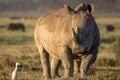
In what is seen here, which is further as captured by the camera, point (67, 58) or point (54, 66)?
point (54, 66)

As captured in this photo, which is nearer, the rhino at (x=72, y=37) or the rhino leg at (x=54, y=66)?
the rhino at (x=72, y=37)

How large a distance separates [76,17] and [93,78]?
1.46 metres

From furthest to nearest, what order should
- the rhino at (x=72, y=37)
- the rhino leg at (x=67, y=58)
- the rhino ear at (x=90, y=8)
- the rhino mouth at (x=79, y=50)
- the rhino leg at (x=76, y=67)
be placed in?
the rhino leg at (x=76, y=67), the rhino ear at (x=90, y=8), the rhino leg at (x=67, y=58), the rhino at (x=72, y=37), the rhino mouth at (x=79, y=50)

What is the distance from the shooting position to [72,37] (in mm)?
13445

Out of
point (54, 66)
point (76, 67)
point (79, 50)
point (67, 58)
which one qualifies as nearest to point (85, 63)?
point (67, 58)

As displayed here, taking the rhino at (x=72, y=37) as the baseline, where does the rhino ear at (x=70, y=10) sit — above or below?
above

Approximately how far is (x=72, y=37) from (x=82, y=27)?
1.27 ft

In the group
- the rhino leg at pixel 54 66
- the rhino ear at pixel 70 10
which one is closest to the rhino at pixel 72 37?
the rhino ear at pixel 70 10

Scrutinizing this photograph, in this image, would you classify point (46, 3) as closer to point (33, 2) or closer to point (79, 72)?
point (33, 2)

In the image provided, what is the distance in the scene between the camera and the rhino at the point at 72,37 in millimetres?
13516

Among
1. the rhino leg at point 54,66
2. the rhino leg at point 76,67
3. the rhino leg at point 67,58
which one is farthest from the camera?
the rhino leg at point 54,66

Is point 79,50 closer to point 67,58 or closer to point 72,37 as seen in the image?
point 72,37

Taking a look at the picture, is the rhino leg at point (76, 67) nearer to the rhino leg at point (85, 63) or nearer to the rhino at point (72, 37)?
the rhino at point (72, 37)

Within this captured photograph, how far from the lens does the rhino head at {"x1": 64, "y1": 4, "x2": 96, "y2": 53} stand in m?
13.4
